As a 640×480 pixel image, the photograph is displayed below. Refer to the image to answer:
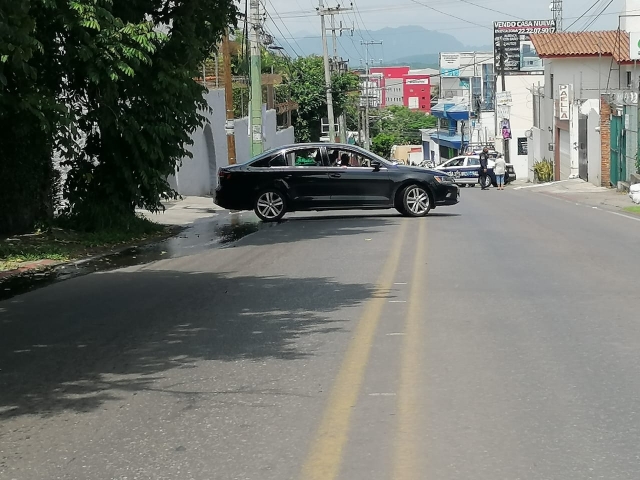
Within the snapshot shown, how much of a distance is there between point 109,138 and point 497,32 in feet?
237

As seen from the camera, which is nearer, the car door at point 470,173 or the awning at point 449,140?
the car door at point 470,173

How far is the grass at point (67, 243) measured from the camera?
15.8 meters

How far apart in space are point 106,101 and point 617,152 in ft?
87.6

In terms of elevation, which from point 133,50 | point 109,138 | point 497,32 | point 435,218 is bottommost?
point 435,218

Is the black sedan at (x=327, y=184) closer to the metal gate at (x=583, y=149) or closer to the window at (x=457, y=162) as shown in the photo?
the metal gate at (x=583, y=149)

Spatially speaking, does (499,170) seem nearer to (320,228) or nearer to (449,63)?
(320,228)

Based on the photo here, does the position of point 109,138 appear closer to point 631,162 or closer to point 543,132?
point 631,162

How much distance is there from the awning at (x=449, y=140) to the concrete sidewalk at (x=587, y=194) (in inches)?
1979

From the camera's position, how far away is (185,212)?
2723 centimetres

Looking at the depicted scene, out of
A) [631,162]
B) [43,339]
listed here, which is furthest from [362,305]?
[631,162]

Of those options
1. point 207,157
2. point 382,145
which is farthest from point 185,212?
point 382,145

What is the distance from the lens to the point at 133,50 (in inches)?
605

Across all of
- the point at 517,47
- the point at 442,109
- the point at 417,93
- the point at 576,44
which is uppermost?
the point at 417,93

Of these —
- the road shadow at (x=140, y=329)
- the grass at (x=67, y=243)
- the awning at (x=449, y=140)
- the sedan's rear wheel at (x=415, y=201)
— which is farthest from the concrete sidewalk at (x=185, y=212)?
the awning at (x=449, y=140)
